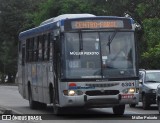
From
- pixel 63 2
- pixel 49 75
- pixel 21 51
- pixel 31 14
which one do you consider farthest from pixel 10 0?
pixel 49 75

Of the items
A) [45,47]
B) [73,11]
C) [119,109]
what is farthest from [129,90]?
[73,11]

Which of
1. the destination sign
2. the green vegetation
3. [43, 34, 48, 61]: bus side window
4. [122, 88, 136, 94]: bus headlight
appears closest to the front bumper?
[122, 88, 136, 94]: bus headlight

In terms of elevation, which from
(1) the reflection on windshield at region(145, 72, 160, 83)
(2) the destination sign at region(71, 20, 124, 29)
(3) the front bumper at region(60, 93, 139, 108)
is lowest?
(3) the front bumper at region(60, 93, 139, 108)

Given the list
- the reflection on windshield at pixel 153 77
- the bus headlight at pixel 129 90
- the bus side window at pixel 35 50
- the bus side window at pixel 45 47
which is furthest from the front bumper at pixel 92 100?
the reflection on windshield at pixel 153 77

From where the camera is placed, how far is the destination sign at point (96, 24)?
59.1 feet

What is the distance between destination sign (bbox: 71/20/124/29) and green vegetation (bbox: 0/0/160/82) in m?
1.45

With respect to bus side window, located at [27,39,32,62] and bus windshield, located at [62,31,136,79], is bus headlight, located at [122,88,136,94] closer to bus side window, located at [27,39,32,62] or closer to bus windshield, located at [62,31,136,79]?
bus windshield, located at [62,31,136,79]

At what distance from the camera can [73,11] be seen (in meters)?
63.5

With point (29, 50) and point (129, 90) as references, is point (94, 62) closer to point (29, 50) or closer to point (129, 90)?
point (129, 90)

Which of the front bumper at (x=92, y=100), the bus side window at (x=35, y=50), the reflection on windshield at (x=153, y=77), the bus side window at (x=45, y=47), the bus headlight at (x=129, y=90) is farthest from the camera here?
the reflection on windshield at (x=153, y=77)

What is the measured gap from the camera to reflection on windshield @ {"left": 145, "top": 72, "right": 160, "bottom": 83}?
80.5 ft

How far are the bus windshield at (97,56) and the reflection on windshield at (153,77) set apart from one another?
677 cm

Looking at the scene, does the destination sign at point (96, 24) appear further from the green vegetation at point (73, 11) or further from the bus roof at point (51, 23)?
the green vegetation at point (73, 11)

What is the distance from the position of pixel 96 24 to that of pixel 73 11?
45.6m
